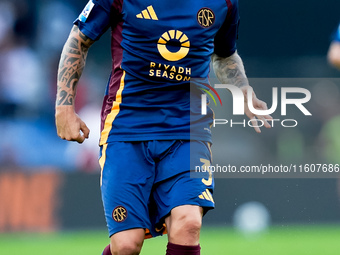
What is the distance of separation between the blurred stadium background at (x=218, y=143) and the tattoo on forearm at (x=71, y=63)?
147 inches

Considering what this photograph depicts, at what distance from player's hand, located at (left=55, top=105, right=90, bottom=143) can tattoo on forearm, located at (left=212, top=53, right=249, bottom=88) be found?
3.59 feet

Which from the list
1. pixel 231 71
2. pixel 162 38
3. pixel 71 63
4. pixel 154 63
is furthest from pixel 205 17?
pixel 71 63

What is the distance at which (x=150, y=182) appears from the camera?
4.00 meters

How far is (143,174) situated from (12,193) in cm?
496

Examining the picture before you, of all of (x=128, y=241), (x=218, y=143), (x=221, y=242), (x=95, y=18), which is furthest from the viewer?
(x=218, y=143)

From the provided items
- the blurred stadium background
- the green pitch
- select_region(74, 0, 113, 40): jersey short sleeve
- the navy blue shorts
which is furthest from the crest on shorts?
the blurred stadium background

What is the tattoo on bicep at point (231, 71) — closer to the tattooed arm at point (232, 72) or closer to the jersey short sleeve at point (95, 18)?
the tattooed arm at point (232, 72)

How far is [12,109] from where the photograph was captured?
360 inches

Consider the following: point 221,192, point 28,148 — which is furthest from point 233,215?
point 28,148

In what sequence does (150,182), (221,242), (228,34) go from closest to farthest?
(150,182)
(228,34)
(221,242)

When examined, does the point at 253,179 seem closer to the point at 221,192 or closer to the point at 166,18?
the point at 221,192

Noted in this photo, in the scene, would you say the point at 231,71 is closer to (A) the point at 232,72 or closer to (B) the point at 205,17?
(A) the point at 232,72

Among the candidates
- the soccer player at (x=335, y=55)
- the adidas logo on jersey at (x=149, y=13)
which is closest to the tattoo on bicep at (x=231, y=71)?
the adidas logo on jersey at (x=149, y=13)

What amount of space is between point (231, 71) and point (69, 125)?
3.97ft
